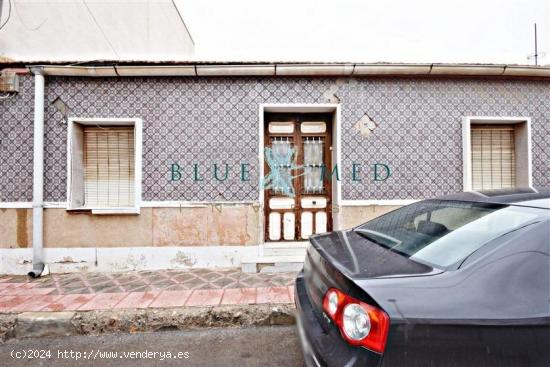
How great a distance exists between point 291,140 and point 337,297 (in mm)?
3907

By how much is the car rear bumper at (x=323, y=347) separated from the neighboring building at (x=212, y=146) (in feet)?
9.50

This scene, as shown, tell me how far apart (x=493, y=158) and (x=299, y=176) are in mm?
3707

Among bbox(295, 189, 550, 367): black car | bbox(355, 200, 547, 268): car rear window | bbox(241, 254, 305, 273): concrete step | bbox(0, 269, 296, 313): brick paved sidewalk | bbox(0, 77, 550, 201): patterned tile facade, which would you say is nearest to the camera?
bbox(295, 189, 550, 367): black car

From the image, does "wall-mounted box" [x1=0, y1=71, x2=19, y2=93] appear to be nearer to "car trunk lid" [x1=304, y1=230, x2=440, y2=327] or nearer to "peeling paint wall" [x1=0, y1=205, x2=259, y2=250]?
"peeling paint wall" [x1=0, y1=205, x2=259, y2=250]

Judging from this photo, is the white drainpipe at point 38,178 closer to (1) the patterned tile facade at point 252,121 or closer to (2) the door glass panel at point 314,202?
(1) the patterned tile facade at point 252,121

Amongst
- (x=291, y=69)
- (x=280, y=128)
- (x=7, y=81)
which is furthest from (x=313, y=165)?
(x=7, y=81)

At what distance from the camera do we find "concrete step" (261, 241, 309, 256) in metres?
4.84

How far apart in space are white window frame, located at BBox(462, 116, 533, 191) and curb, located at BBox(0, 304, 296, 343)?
4.06 m

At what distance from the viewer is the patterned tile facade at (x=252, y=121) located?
15.3 feet

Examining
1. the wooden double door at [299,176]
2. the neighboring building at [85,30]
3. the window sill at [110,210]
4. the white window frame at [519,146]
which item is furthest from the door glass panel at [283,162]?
the white window frame at [519,146]

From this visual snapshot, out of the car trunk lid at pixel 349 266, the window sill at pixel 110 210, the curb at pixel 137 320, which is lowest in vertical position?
the curb at pixel 137 320

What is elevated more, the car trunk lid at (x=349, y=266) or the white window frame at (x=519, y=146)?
the white window frame at (x=519, y=146)

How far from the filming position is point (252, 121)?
15.7 ft

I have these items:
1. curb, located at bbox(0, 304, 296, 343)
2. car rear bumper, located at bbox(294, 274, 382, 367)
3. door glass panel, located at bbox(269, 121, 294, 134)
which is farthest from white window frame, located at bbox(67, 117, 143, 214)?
car rear bumper, located at bbox(294, 274, 382, 367)
